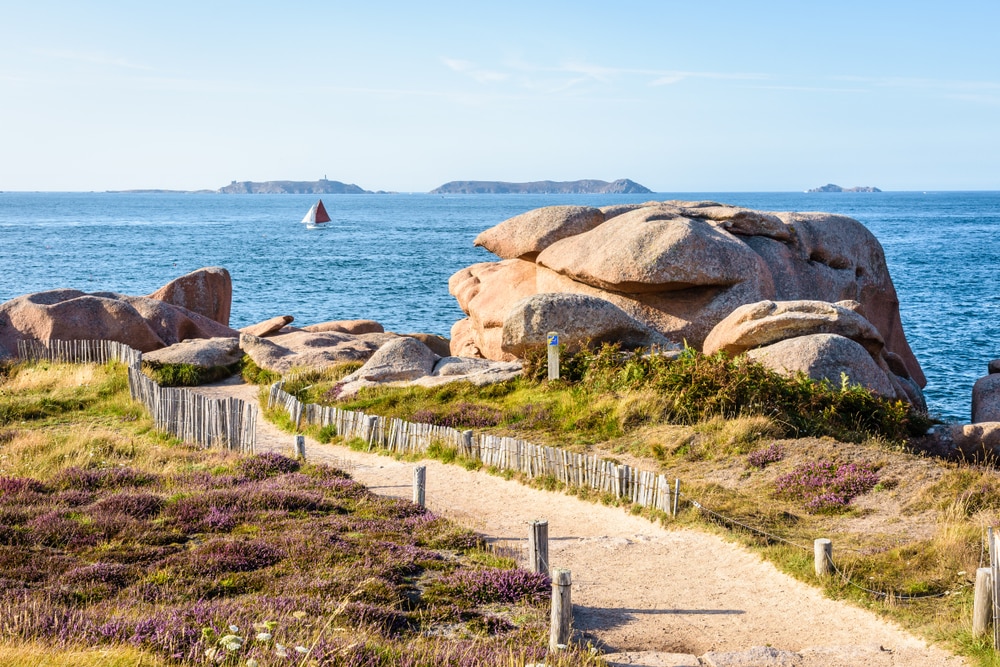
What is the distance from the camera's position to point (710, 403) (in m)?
19.1

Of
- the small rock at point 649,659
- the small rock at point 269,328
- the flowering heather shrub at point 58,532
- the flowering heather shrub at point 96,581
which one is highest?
the flowering heather shrub at point 96,581

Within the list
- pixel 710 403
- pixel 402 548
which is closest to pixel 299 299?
pixel 710 403

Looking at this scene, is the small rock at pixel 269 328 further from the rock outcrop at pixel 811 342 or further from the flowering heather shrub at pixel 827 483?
the flowering heather shrub at pixel 827 483

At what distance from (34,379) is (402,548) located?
19.3 metres

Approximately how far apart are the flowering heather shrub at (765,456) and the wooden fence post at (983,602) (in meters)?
6.60

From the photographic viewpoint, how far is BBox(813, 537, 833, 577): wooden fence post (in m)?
12.0

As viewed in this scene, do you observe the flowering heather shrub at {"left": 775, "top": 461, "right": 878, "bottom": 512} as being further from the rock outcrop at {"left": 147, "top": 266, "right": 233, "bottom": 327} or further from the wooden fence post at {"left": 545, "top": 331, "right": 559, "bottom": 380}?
the rock outcrop at {"left": 147, "top": 266, "right": 233, "bottom": 327}

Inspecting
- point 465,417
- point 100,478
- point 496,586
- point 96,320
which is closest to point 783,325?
point 465,417

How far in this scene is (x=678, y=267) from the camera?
92.9 feet

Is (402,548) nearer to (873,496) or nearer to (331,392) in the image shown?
(873,496)

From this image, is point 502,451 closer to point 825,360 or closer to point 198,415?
point 198,415

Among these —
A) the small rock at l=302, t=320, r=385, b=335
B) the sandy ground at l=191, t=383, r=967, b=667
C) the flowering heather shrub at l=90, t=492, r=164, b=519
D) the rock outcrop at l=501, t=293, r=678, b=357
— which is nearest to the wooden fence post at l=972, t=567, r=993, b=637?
the sandy ground at l=191, t=383, r=967, b=667

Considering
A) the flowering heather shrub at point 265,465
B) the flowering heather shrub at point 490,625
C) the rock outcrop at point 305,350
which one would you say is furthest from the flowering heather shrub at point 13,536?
the rock outcrop at point 305,350

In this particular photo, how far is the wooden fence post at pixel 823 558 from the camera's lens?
12.0 metres
